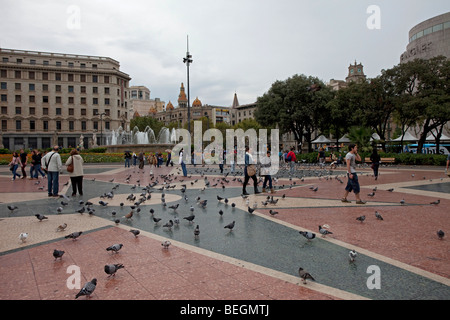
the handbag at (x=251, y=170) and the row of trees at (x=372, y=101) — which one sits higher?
the row of trees at (x=372, y=101)

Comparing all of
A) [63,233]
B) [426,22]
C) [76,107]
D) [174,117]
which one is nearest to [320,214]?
[63,233]

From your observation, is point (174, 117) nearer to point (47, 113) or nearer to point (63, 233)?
point (47, 113)

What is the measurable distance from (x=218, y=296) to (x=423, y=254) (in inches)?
134

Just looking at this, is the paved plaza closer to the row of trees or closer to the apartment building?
the row of trees

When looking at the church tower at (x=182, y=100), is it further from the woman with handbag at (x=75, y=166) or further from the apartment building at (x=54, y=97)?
the woman with handbag at (x=75, y=166)

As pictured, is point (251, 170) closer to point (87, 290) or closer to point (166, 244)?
point (166, 244)

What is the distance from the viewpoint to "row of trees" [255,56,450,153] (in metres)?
26.2

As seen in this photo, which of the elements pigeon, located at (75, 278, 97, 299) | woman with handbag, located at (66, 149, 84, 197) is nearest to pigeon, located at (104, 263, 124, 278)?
pigeon, located at (75, 278, 97, 299)

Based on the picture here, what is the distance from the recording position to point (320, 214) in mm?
7531

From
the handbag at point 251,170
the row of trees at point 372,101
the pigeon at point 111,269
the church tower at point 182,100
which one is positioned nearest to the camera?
the pigeon at point 111,269

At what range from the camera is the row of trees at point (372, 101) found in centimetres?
2623

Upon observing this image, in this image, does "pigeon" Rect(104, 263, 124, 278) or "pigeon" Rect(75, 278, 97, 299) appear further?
"pigeon" Rect(104, 263, 124, 278)

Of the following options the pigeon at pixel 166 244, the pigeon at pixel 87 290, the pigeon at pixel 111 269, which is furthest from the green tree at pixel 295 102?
the pigeon at pixel 87 290

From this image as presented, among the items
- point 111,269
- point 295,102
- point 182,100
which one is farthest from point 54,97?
point 111,269
